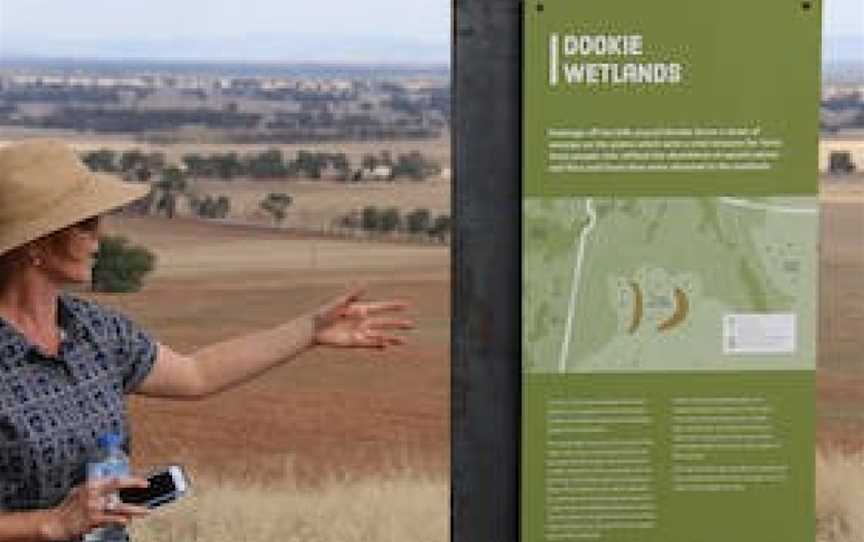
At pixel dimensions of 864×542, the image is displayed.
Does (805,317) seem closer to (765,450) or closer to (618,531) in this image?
(765,450)

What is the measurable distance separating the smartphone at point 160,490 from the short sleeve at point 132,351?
23cm

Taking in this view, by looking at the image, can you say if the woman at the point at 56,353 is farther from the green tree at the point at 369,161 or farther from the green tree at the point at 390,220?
the green tree at the point at 369,161

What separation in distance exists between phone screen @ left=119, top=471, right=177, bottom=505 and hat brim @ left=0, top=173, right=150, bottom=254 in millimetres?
511

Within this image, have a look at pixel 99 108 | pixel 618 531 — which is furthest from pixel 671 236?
pixel 99 108

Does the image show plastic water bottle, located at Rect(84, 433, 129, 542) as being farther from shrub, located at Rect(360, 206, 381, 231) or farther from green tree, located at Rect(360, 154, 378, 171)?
green tree, located at Rect(360, 154, 378, 171)

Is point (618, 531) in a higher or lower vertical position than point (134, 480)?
lower

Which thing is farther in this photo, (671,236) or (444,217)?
(444,217)

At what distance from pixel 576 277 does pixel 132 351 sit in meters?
1.18

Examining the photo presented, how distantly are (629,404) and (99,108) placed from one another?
48.9 feet

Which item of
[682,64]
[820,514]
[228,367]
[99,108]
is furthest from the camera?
[99,108]

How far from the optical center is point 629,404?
4.59 metres

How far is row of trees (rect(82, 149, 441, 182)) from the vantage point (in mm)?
18984

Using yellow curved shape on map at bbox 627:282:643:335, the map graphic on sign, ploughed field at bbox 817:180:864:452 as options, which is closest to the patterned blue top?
the map graphic on sign

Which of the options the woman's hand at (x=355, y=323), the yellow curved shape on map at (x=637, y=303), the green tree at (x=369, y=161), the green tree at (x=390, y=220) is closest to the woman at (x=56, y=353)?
the woman's hand at (x=355, y=323)
